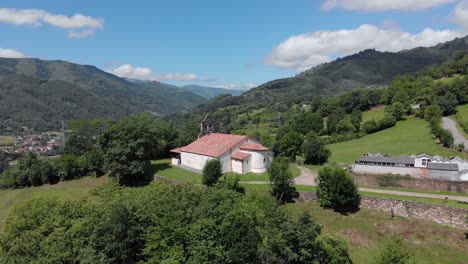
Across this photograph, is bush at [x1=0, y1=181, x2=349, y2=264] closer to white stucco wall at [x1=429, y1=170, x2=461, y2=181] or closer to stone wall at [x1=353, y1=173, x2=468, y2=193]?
stone wall at [x1=353, y1=173, x2=468, y2=193]

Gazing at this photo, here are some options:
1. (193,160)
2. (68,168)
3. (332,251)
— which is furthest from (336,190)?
(68,168)

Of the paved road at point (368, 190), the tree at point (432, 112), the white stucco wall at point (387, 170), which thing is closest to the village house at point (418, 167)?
the white stucco wall at point (387, 170)

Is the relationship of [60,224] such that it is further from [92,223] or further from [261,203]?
[261,203]

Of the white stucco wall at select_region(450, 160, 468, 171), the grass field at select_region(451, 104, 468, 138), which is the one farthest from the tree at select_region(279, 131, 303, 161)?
the grass field at select_region(451, 104, 468, 138)

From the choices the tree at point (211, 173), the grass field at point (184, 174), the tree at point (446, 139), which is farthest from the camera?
the tree at point (446, 139)

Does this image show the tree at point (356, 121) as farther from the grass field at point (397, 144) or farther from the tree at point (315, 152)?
the tree at point (315, 152)

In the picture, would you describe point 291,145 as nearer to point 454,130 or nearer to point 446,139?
point 446,139

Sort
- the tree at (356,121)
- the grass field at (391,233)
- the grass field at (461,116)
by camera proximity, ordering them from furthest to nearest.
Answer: the tree at (356,121), the grass field at (461,116), the grass field at (391,233)
